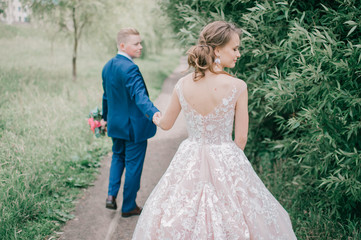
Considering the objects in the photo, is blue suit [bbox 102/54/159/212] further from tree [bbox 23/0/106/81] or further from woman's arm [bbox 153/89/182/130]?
tree [bbox 23/0/106/81]

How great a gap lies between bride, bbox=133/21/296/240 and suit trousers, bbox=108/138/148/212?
1.41 metres

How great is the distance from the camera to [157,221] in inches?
94.0

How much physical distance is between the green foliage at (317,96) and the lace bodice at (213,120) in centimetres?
117

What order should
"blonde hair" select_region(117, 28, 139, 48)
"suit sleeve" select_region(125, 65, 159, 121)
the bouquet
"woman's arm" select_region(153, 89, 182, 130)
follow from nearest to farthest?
"woman's arm" select_region(153, 89, 182, 130) → "suit sleeve" select_region(125, 65, 159, 121) → "blonde hair" select_region(117, 28, 139, 48) → the bouquet

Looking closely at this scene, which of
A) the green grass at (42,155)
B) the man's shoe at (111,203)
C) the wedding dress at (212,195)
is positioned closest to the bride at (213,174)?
the wedding dress at (212,195)

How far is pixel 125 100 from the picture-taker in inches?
148

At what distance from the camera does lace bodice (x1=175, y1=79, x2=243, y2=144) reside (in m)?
2.32

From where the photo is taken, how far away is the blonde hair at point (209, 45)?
90.0 inches

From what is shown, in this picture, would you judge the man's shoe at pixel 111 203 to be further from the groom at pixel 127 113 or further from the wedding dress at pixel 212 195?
the wedding dress at pixel 212 195

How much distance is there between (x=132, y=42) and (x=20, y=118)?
4.12 metres

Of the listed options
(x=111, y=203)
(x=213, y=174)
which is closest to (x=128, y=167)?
(x=111, y=203)

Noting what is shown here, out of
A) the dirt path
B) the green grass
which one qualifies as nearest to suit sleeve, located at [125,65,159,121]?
the dirt path

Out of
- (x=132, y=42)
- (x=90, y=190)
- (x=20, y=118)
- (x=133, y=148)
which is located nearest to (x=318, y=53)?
(x=132, y=42)

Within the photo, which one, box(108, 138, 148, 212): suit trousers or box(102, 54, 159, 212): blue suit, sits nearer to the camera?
box(102, 54, 159, 212): blue suit
